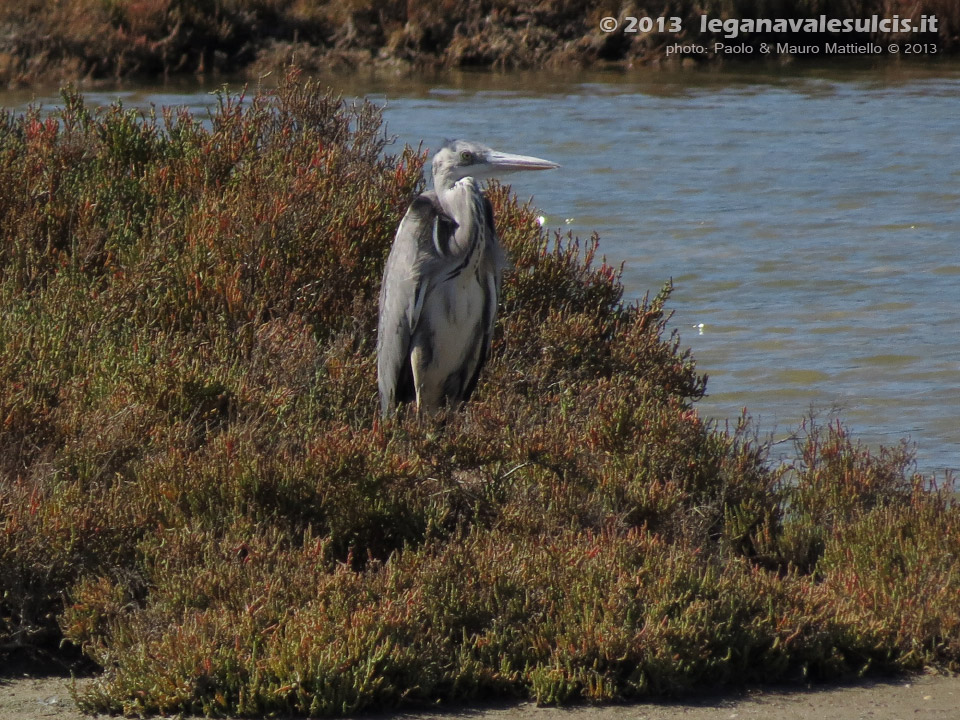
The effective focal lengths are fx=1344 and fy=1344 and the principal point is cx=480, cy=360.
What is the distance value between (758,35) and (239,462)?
62.1 ft

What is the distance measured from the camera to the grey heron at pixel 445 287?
5.79 meters

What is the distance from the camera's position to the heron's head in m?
5.84

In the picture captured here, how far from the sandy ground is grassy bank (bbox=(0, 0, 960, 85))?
17061mm

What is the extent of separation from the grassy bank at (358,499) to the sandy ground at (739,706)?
0.25ft

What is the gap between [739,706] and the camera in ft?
12.3

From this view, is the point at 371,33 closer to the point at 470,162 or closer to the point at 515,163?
the point at 470,162

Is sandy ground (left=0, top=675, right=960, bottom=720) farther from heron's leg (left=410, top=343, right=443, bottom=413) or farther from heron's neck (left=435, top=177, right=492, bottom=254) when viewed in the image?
heron's neck (left=435, top=177, right=492, bottom=254)

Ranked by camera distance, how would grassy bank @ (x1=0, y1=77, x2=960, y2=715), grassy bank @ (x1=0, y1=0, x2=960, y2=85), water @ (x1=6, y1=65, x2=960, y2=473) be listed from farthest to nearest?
1. grassy bank @ (x1=0, y1=0, x2=960, y2=85)
2. water @ (x1=6, y1=65, x2=960, y2=473)
3. grassy bank @ (x1=0, y1=77, x2=960, y2=715)

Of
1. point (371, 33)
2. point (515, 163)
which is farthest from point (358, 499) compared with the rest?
point (371, 33)

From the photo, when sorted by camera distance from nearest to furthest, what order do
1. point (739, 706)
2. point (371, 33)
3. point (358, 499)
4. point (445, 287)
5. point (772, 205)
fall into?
point (739, 706) → point (358, 499) → point (445, 287) → point (772, 205) → point (371, 33)

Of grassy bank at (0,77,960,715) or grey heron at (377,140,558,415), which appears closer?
grassy bank at (0,77,960,715)

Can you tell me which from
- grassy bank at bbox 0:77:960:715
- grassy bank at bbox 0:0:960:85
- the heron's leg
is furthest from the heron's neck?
grassy bank at bbox 0:0:960:85

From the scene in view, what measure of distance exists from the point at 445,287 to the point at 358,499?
1.63 metres

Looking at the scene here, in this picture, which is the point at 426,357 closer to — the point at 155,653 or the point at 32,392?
the point at 32,392
